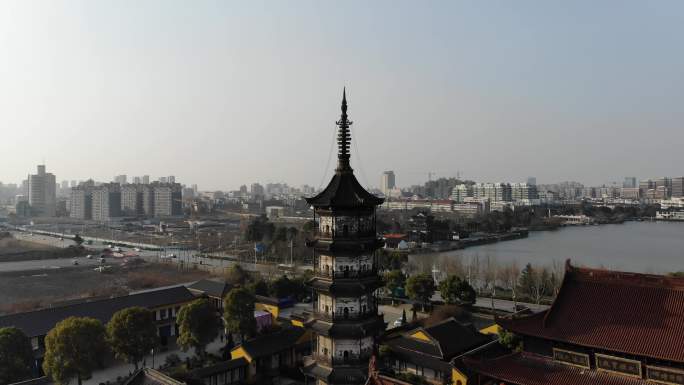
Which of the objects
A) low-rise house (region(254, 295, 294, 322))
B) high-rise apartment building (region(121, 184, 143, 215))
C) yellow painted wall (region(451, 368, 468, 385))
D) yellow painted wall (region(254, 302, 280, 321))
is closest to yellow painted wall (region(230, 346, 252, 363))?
low-rise house (region(254, 295, 294, 322))

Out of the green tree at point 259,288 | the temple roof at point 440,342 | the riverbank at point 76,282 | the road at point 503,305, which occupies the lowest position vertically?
the road at point 503,305

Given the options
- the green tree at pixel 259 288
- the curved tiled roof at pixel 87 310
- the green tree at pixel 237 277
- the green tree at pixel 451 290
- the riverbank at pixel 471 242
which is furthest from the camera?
the riverbank at pixel 471 242

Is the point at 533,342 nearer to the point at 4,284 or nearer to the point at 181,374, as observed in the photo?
the point at 181,374

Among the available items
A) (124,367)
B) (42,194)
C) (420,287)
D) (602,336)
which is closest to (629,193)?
(420,287)

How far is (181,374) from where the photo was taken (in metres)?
16.3

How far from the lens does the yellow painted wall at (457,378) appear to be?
14844mm

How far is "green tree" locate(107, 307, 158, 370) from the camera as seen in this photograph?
17.3m

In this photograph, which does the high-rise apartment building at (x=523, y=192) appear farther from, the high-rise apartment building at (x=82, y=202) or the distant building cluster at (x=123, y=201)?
the high-rise apartment building at (x=82, y=202)

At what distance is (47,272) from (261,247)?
18.3 metres

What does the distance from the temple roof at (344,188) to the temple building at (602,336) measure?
4.26m

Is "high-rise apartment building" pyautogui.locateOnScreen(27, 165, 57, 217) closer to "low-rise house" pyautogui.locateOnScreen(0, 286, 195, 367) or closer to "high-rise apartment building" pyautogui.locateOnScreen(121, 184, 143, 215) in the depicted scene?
"high-rise apartment building" pyautogui.locateOnScreen(121, 184, 143, 215)

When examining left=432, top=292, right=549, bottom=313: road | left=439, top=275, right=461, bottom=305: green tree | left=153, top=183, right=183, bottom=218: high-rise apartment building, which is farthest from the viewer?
left=153, top=183, right=183, bottom=218: high-rise apartment building

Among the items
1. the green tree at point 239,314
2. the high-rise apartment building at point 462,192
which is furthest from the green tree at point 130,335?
the high-rise apartment building at point 462,192

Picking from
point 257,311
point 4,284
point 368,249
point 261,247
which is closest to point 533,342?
point 368,249
